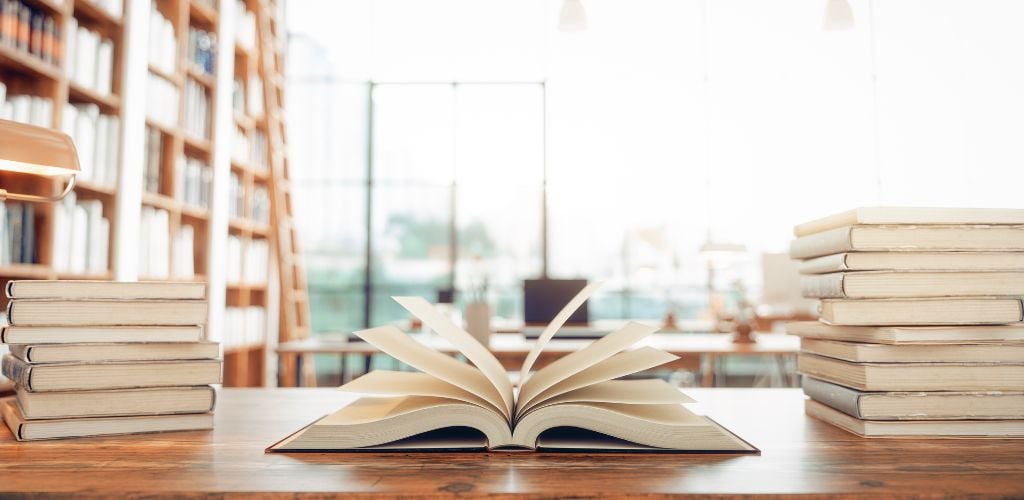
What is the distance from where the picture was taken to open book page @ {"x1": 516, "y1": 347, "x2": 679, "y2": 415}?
2.40 feet

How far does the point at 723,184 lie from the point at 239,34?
4.77 meters

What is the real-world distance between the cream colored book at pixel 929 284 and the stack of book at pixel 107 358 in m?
0.80

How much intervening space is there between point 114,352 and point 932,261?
993 millimetres

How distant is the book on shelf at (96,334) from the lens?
0.76 m

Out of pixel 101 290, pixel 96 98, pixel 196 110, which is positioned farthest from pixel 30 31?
pixel 101 290

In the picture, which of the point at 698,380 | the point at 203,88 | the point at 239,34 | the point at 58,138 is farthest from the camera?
the point at 698,380

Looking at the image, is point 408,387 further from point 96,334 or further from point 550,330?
point 96,334

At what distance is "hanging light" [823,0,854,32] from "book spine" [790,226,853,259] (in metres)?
3.93

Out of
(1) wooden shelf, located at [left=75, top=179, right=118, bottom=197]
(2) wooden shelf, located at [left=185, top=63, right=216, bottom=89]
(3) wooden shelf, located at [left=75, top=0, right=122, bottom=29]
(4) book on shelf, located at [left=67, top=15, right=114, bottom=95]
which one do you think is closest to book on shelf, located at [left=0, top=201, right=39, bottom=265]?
(1) wooden shelf, located at [left=75, top=179, right=118, bottom=197]

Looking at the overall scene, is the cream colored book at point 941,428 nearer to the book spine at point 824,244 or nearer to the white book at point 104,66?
the book spine at point 824,244

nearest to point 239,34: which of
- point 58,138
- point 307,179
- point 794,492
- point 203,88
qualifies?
point 203,88

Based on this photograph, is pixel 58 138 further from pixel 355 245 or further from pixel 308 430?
pixel 355 245

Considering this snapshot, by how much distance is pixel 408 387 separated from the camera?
787mm

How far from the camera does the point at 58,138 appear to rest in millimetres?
1030
